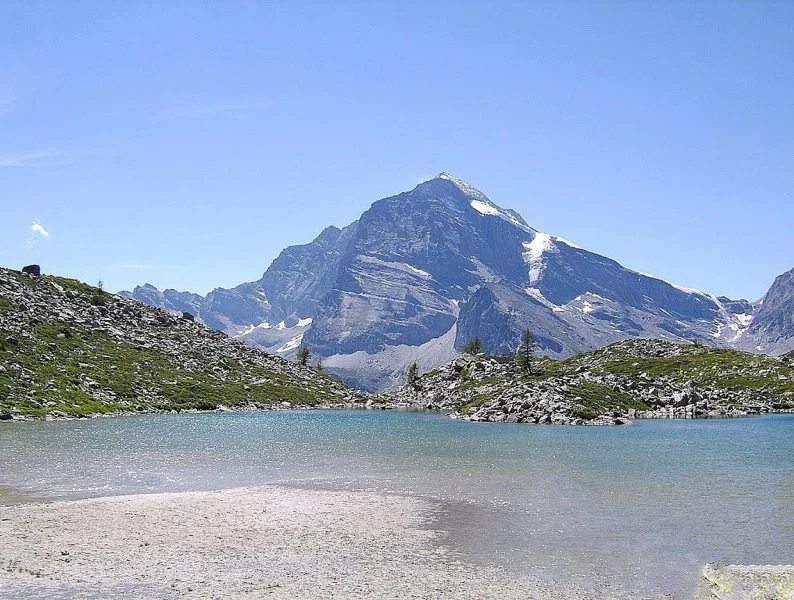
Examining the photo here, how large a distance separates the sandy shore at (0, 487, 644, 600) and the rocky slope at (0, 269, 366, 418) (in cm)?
8146

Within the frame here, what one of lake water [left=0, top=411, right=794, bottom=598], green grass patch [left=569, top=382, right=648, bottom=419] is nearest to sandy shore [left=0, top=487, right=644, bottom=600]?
lake water [left=0, top=411, right=794, bottom=598]

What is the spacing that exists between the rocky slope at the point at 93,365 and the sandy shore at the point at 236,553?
8146cm

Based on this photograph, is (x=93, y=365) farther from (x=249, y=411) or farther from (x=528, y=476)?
(x=528, y=476)

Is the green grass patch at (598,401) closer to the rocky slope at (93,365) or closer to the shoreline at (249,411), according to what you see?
the shoreline at (249,411)

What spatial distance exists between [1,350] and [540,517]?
5089 inches

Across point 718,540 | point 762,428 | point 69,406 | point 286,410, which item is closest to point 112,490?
point 718,540

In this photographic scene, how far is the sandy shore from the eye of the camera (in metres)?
25.0

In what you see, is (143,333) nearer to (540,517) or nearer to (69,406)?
(69,406)

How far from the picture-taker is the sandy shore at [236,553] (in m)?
25.0

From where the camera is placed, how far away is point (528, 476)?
5644 centimetres

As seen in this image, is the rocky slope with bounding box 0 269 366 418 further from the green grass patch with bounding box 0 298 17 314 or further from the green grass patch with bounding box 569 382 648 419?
the green grass patch with bounding box 569 382 648 419

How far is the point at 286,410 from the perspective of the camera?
17562 centimetres

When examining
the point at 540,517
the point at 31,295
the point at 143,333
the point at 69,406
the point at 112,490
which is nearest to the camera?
the point at 540,517

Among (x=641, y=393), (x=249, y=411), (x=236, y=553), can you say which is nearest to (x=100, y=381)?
(x=249, y=411)
